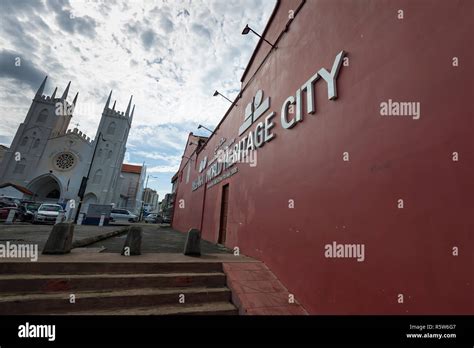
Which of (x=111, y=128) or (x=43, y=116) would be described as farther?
(x=111, y=128)

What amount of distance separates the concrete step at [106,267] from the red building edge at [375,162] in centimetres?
152

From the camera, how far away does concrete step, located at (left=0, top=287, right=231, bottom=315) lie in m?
2.81

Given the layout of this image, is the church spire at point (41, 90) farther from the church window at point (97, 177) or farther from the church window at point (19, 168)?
the church window at point (97, 177)

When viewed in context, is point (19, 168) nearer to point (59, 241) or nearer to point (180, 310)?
point (59, 241)

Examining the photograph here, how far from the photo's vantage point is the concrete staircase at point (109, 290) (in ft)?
9.52

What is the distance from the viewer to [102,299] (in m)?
3.03

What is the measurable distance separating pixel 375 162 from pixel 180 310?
3.30 m

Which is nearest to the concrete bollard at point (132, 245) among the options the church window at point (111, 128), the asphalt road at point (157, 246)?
the asphalt road at point (157, 246)

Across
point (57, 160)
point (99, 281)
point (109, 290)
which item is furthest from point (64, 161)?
Answer: point (109, 290)

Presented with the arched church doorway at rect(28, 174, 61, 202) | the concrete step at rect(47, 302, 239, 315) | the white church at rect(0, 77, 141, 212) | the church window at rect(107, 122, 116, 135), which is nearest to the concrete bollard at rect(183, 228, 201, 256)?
the concrete step at rect(47, 302, 239, 315)
